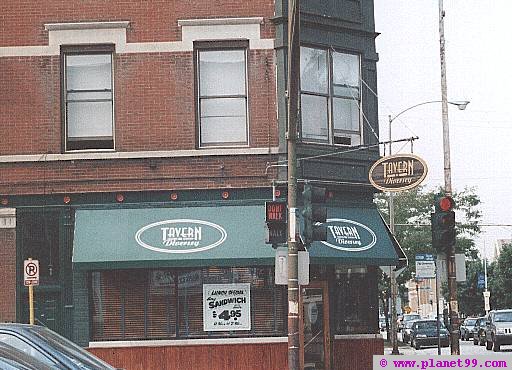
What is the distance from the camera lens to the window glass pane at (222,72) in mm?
24297

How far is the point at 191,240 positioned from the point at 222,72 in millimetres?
3939

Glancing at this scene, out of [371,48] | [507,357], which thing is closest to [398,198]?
[371,48]

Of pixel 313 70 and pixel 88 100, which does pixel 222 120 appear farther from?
pixel 88 100

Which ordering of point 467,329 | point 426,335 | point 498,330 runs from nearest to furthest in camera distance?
point 498,330 < point 426,335 < point 467,329

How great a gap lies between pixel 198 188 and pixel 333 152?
3.24 m

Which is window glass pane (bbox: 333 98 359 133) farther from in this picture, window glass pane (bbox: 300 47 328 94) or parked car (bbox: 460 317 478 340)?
parked car (bbox: 460 317 478 340)

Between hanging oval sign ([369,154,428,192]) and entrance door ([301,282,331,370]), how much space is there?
3001 mm

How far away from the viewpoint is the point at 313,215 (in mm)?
19875

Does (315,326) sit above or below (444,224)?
below

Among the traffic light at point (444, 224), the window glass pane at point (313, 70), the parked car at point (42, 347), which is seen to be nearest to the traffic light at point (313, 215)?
the traffic light at point (444, 224)

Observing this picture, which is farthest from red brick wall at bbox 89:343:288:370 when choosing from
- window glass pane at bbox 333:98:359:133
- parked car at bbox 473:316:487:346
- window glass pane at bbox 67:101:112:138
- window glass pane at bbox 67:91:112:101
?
parked car at bbox 473:316:487:346

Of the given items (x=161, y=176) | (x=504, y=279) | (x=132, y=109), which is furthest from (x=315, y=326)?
(x=504, y=279)

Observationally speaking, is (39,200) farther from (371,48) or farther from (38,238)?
(371,48)

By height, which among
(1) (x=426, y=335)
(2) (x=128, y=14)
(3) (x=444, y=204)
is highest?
(2) (x=128, y=14)
